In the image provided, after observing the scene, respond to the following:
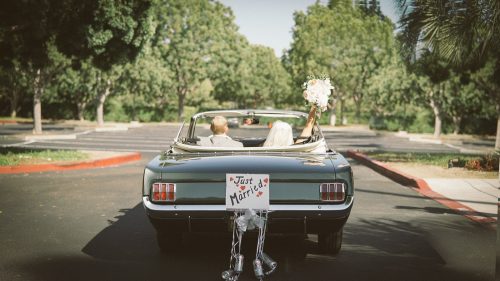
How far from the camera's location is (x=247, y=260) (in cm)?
559

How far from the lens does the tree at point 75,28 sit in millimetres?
15047

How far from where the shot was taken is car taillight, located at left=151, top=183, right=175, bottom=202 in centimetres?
503

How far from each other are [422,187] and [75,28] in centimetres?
982

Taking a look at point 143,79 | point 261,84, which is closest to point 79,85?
point 143,79

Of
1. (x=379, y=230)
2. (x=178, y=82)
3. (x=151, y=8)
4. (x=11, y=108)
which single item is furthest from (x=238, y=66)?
(x=379, y=230)

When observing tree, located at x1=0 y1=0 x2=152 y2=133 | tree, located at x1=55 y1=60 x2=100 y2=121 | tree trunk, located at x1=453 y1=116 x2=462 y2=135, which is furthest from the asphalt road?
tree trunk, located at x1=453 y1=116 x2=462 y2=135

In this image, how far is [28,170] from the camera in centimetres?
1376

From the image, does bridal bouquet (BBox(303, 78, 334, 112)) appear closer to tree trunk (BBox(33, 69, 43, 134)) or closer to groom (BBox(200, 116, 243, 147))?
groom (BBox(200, 116, 243, 147))

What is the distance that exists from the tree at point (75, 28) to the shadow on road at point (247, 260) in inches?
383

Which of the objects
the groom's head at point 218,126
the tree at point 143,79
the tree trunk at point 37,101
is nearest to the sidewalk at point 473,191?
the groom's head at point 218,126

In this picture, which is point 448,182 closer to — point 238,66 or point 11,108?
point 11,108

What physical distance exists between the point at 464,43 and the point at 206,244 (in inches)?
388

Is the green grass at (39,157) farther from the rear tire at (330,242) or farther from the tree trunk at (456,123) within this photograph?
the tree trunk at (456,123)

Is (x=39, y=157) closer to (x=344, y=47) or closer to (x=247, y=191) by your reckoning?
(x=247, y=191)
